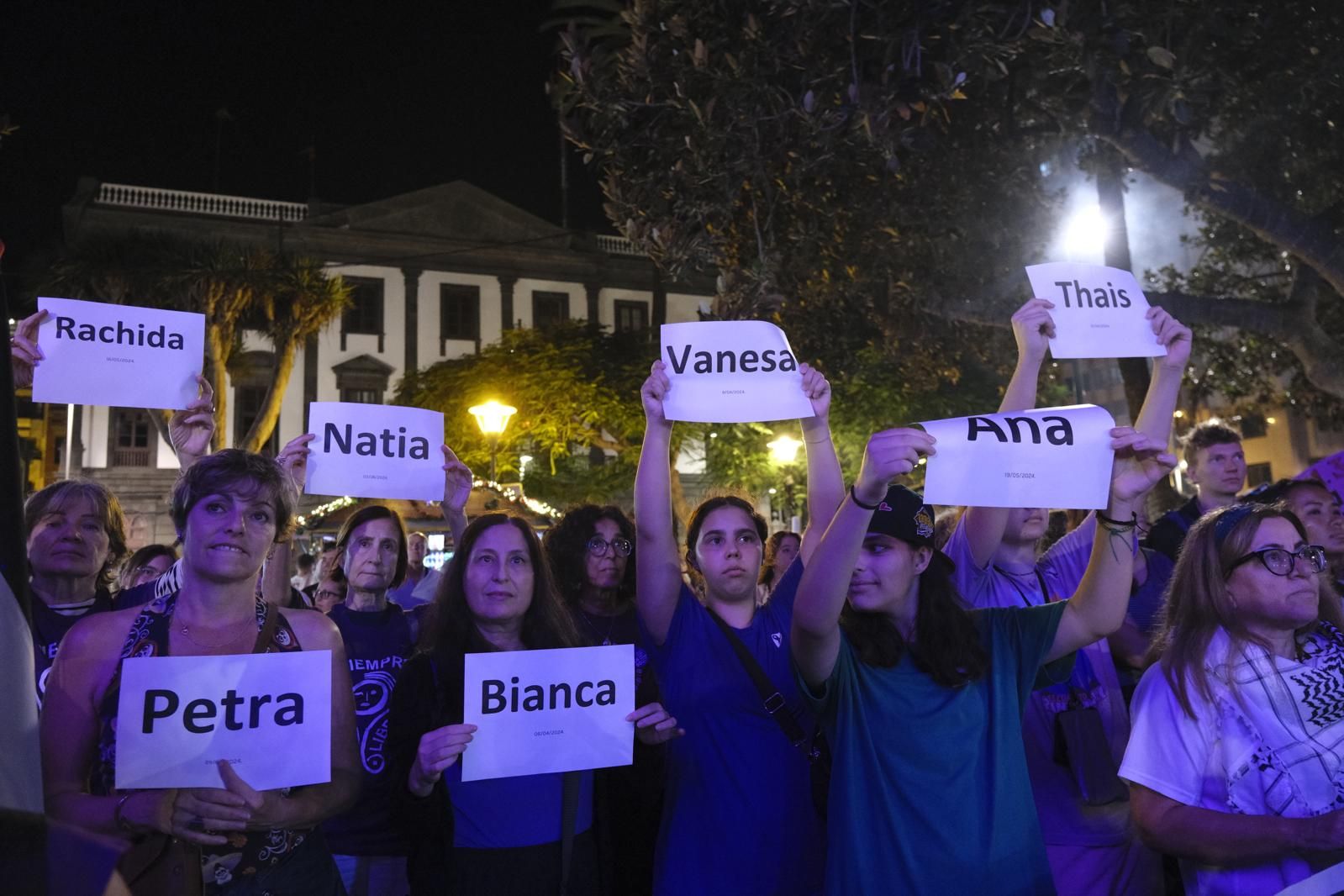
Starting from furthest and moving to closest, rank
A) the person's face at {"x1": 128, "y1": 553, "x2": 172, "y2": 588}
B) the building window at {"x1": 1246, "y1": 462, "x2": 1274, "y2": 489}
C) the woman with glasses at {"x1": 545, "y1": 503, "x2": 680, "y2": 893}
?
the building window at {"x1": 1246, "y1": 462, "x2": 1274, "y2": 489} < the person's face at {"x1": 128, "y1": 553, "x2": 172, "y2": 588} < the woman with glasses at {"x1": 545, "y1": 503, "x2": 680, "y2": 893}

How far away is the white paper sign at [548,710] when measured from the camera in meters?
2.78

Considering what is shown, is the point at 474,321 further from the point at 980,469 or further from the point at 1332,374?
the point at 980,469

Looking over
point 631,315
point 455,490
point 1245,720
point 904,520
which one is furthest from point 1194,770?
point 631,315

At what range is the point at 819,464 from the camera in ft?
11.7

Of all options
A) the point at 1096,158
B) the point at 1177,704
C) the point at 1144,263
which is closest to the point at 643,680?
the point at 1177,704

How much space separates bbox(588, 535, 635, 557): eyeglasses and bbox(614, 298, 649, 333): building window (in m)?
32.1

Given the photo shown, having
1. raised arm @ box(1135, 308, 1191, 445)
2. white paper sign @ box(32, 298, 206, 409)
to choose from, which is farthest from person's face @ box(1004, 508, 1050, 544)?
white paper sign @ box(32, 298, 206, 409)

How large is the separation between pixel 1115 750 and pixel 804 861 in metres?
1.19

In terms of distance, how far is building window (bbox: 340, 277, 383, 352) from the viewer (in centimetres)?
3359

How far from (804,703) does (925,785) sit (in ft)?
2.02

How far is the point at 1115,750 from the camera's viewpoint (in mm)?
3449

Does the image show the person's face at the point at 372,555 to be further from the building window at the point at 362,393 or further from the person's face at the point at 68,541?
the building window at the point at 362,393

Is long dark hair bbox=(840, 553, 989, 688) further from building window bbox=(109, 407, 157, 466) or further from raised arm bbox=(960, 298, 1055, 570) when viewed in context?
building window bbox=(109, 407, 157, 466)

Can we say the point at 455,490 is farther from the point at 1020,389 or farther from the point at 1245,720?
the point at 1245,720
